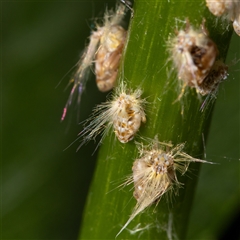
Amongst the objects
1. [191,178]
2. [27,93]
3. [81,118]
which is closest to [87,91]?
[81,118]

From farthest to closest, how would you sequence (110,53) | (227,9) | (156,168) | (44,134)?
(44,134)
(110,53)
(156,168)
(227,9)

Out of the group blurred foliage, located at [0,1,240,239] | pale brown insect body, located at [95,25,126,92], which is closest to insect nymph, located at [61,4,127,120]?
pale brown insect body, located at [95,25,126,92]

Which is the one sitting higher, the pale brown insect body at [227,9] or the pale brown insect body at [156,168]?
the pale brown insect body at [227,9]

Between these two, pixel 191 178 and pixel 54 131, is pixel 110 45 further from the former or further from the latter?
pixel 54 131

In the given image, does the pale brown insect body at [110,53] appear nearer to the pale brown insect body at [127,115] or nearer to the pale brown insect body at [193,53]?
the pale brown insect body at [127,115]

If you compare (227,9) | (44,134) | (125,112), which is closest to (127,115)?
(125,112)

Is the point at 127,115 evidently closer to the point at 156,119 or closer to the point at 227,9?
the point at 156,119

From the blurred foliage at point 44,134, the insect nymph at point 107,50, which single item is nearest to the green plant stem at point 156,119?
the insect nymph at point 107,50
